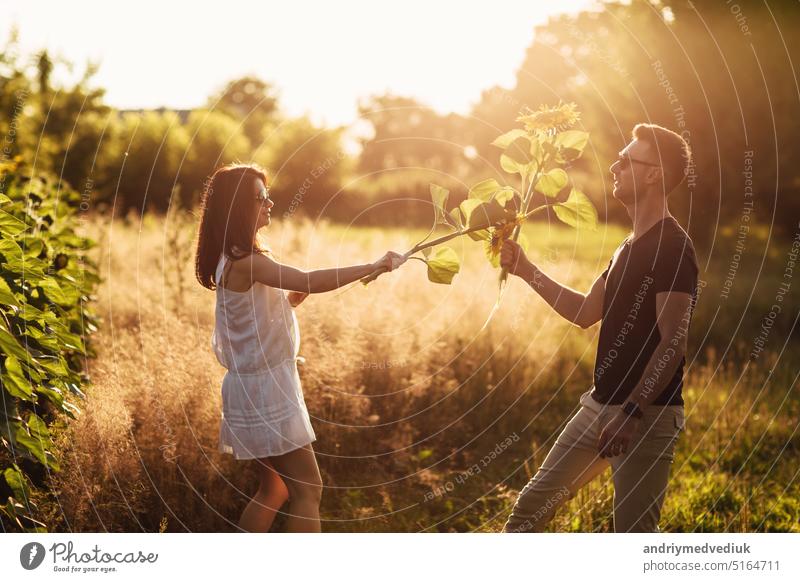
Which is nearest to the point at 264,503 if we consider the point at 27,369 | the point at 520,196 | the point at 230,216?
the point at 27,369

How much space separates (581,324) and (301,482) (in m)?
1.47

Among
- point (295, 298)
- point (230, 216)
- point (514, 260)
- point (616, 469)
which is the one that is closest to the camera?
point (616, 469)

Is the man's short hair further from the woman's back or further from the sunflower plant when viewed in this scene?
the woman's back

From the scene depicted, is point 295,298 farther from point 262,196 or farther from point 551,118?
point 551,118

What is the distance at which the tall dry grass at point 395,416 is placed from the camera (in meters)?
4.71

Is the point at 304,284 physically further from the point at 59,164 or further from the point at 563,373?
the point at 59,164

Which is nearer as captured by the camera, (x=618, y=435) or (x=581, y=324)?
(x=618, y=435)

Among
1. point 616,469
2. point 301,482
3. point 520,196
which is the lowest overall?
point 301,482

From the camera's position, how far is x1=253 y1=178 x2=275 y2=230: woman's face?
3.51 m

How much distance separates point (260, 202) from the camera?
3.52 meters

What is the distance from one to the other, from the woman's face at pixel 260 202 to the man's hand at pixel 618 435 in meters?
1.68
